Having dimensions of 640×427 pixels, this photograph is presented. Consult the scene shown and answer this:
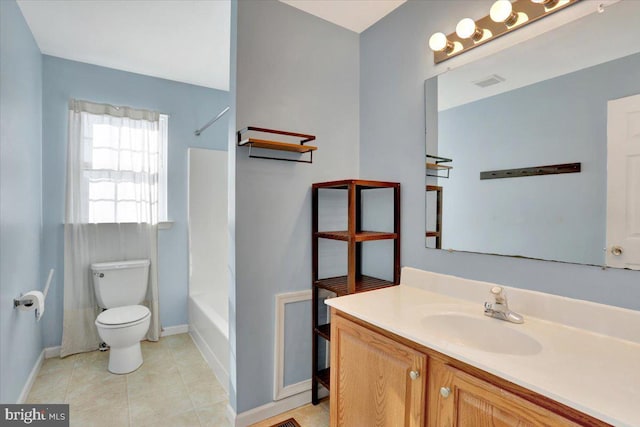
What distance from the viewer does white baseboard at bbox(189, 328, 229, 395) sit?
2.20 metres

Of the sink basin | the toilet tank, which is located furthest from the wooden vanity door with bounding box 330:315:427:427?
the toilet tank

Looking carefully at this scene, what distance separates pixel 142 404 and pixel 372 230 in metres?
1.86

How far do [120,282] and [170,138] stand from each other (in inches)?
55.5

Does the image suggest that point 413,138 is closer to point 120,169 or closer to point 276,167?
point 276,167

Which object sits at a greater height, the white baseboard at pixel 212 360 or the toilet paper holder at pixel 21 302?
the toilet paper holder at pixel 21 302

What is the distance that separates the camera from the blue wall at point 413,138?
1237 mm

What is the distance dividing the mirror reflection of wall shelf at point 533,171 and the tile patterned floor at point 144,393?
165cm

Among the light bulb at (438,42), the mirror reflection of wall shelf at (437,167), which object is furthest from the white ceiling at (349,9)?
the mirror reflection of wall shelf at (437,167)

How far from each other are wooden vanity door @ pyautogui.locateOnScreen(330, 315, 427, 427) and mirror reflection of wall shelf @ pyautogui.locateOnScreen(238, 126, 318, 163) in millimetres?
978

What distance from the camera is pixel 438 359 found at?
1026 mm

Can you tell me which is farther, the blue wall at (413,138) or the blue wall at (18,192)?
the blue wall at (18,192)

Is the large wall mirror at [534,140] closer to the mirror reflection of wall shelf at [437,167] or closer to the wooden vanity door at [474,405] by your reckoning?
the mirror reflection of wall shelf at [437,167]

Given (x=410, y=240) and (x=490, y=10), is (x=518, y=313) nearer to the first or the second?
(x=410, y=240)

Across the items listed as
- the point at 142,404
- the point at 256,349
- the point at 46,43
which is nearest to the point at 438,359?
the point at 256,349
